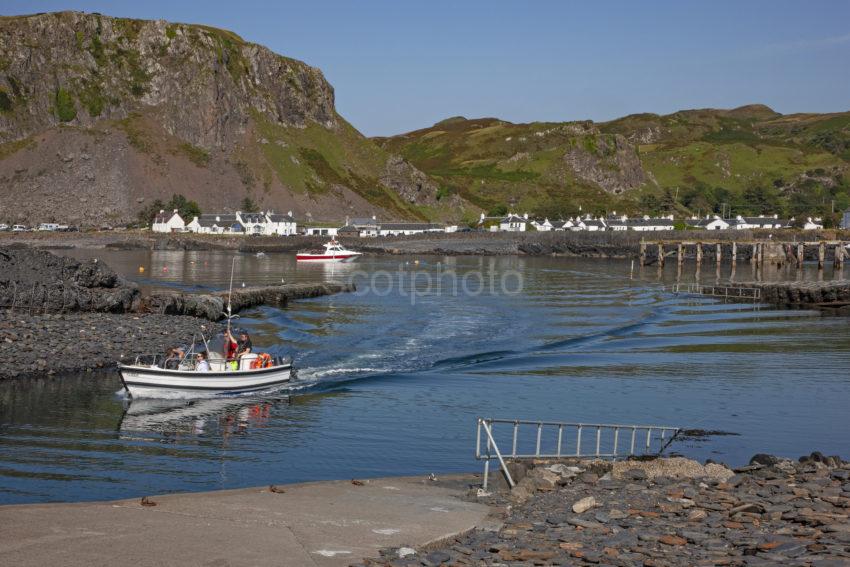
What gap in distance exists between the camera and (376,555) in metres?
18.9

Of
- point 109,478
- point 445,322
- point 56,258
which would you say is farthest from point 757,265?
point 109,478

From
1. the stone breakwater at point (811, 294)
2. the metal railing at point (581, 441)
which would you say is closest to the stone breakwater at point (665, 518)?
the metal railing at point (581, 441)

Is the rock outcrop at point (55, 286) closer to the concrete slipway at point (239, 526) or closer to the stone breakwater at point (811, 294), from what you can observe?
the concrete slipway at point (239, 526)

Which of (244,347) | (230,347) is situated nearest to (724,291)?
(244,347)

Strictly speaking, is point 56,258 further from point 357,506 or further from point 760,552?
point 760,552

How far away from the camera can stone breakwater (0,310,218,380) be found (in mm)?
44156

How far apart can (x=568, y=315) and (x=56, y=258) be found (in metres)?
40.7

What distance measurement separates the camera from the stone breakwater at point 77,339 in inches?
1738

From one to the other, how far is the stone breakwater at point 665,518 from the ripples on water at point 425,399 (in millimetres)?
6379

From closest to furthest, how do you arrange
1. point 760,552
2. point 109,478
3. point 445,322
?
1. point 760,552
2. point 109,478
3. point 445,322

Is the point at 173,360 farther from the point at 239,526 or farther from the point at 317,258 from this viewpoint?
the point at 317,258

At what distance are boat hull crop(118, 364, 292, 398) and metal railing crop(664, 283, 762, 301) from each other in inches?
2445

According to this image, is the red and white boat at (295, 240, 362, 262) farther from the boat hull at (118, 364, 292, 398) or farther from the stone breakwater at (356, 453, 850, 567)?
the stone breakwater at (356, 453, 850, 567)

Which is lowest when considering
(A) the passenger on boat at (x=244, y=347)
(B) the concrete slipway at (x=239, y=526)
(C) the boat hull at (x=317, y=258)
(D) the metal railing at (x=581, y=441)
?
(D) the metal railing at (x=581, y=441)
